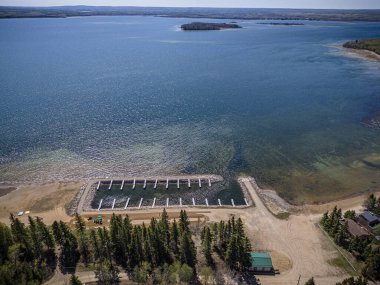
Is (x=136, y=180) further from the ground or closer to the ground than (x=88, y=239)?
closer to the ground

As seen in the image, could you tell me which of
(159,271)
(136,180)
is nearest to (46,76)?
(136,180)

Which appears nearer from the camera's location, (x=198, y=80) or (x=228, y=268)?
(x=228, y=268)

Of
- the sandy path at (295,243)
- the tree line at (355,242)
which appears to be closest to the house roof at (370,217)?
the tree line at (355,242)

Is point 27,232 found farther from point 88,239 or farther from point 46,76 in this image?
point 46,76

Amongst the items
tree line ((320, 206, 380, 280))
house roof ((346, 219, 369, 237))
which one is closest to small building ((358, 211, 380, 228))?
house roof ((346, 219, 369, 237))

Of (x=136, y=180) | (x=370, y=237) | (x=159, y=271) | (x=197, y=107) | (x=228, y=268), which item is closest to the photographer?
(x=159, y=271)

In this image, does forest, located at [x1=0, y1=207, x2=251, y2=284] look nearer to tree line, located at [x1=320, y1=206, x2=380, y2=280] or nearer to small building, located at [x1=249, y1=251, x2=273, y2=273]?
Answer: small building, located at [x1=249, y1=251, x2=273, y2=273]

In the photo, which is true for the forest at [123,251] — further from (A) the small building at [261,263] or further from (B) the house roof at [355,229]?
(B) the house roof at [355,229]
